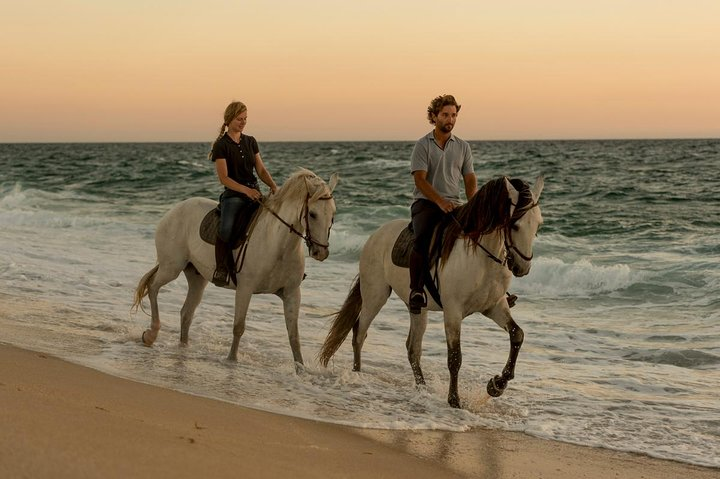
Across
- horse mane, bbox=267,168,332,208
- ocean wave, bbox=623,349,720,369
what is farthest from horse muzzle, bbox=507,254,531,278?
ocean wave, bbox=623,349,720,369

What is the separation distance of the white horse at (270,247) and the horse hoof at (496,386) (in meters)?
1.76

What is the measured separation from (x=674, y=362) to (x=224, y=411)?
18.6 feet

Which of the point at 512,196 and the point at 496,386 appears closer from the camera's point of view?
the point at 512,196

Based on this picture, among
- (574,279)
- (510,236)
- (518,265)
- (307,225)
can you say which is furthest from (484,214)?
(574,279)

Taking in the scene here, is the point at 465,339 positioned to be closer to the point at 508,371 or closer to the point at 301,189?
the point at 508,371

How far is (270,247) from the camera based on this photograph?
833 centimetres

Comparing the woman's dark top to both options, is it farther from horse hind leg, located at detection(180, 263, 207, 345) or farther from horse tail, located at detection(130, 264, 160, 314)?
horse tail, located at detection(130, 264, 160, 314)

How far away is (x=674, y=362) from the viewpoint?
9.75m

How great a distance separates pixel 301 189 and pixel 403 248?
1.05 m

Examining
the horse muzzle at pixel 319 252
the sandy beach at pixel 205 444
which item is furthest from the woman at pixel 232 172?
the sandy beach at pixel 205 444

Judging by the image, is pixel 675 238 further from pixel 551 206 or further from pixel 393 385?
pixel 393 385

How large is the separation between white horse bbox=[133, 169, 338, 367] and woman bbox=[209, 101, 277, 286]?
164 millimetres

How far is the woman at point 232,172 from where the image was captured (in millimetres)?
8477

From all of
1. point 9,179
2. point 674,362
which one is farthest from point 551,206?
point 9,179
